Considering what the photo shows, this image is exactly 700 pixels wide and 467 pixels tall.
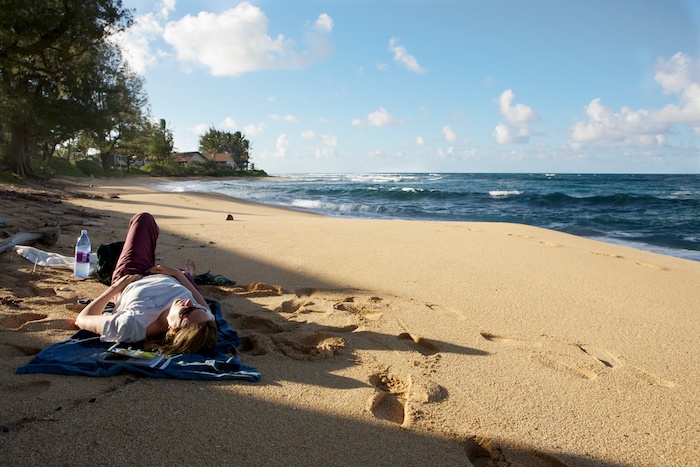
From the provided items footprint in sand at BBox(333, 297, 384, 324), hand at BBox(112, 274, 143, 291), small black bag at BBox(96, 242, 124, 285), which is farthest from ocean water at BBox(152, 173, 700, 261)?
small black bag at BBox(96, 242, 124, 285)

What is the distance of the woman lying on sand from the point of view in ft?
8.50


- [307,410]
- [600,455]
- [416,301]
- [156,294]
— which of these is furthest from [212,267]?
[600,455]

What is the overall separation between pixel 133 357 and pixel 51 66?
16.7 meters

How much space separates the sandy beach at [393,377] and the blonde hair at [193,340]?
0.26 meters

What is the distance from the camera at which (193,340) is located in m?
2.54

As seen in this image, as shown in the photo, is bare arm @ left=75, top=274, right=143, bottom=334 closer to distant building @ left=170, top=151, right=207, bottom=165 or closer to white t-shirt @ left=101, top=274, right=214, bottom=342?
white t-shirt @ left=101, top=274, right=214, bottom=342

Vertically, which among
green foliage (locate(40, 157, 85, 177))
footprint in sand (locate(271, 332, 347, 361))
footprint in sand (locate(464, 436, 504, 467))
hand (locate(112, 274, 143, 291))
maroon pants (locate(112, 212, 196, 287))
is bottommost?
footprint in sand (locate(464, 436, 504, 467))

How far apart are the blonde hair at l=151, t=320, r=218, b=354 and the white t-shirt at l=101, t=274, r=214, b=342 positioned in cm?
19

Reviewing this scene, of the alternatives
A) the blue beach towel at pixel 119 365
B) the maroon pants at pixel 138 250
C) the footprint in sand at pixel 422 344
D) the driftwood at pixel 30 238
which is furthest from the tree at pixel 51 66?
the footprint in sand at pixel 422 344

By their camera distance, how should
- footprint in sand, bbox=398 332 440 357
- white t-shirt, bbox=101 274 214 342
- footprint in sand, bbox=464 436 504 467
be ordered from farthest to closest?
footprint in sand, bbox=398 332 440 357 < white t-shirt, bbox=101 274 214 342 < footprint in sand, bbox=464 436 504 467

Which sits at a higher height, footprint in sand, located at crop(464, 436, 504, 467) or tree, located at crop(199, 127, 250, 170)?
tree, located at crop(199, 127, 250, 170)

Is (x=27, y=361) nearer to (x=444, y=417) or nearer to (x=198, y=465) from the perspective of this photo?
(x=198, y=465)

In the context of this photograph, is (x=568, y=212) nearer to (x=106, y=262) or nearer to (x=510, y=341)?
(x=510, y=341)

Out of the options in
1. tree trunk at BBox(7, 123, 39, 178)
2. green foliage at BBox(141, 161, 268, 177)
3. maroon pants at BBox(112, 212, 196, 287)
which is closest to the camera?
maroon pants at BBox(112, 212, 196, 287)
